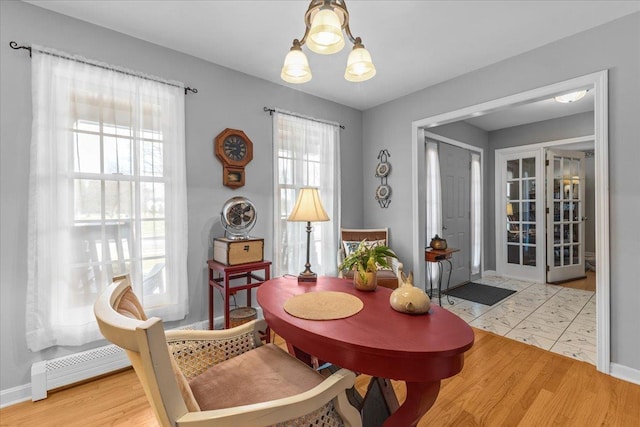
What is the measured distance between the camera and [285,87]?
3.24 metres

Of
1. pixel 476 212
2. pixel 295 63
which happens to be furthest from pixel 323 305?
pixel 476 212

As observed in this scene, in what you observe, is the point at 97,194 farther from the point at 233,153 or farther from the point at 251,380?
the point at 251,380

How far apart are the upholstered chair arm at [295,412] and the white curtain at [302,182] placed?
212cm

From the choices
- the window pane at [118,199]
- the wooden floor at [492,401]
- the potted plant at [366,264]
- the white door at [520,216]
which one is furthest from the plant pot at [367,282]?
the white door at [520,216]

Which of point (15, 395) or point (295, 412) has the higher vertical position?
point (295, 412)

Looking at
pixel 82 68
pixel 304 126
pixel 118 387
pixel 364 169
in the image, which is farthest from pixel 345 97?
pixel 118 387

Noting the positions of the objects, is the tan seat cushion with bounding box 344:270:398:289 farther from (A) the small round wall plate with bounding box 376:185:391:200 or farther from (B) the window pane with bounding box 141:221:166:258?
(B) the window pane with bounding box 141:221:166:258

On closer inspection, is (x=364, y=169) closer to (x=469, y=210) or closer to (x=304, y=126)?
(x=304, y=126)

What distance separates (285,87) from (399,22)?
4.80ft

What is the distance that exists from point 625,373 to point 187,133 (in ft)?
12.8

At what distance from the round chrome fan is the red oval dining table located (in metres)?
1.20

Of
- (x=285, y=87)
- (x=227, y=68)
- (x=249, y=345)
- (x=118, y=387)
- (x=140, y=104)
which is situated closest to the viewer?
(x=249, y=345)

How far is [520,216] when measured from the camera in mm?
4832

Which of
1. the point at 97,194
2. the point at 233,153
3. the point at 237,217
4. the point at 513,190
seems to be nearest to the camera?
the point at 97,194
